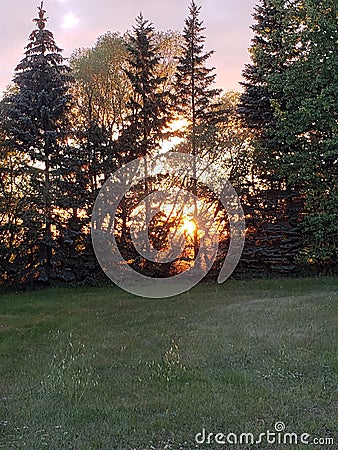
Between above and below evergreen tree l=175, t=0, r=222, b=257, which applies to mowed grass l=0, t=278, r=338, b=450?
below

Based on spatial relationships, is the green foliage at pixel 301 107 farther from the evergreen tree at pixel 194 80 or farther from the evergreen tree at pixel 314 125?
the evergreen tree at pixel 194 80

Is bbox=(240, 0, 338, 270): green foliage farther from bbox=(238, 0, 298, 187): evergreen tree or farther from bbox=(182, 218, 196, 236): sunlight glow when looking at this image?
bbox=(182, 218, 196, 236): sunlight glow

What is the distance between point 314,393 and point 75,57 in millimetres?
18324

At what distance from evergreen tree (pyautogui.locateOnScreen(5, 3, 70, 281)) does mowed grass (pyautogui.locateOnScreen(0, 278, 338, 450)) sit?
4.85 meters

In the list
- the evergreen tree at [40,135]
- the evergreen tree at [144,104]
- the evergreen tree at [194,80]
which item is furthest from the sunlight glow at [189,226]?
the evergreen tree at [40,135]

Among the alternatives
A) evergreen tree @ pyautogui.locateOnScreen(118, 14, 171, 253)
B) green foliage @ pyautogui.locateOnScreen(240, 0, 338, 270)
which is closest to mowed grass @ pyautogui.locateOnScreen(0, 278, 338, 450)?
green foliage @ pyautogui.locateOnScreen(240, 0, 338, 270)

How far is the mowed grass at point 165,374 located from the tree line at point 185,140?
525 cm

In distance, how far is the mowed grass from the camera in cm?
413

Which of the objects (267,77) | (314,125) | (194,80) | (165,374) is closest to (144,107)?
(194,80)

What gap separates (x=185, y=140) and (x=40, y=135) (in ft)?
18.0

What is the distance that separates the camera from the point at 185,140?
1714cm

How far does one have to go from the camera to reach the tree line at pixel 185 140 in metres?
15.2

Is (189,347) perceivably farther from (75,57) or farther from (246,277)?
(75,57)

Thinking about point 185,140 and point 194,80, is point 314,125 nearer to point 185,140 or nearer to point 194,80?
point 185,140
